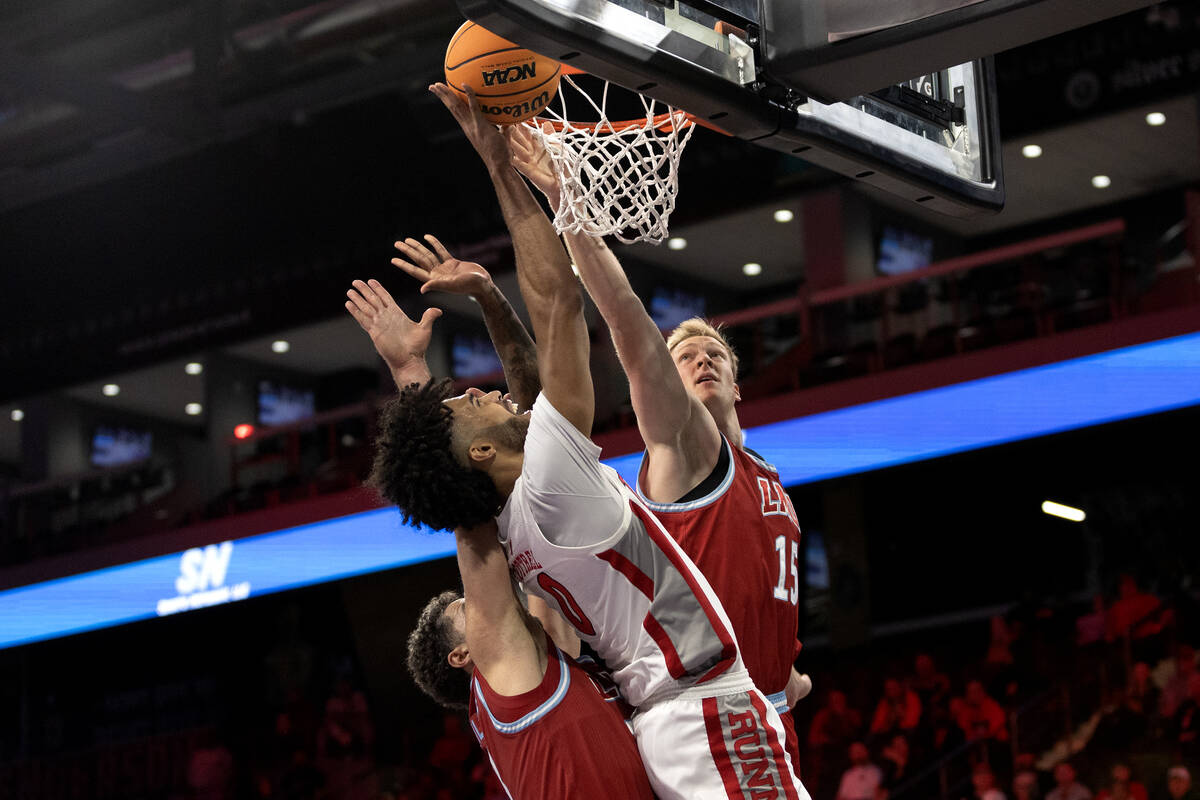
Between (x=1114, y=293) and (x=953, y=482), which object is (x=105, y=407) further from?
(x=1114, y=293)

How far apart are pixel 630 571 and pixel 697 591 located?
145 mm

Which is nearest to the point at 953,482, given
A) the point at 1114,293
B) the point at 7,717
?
→ the point at 1114,293

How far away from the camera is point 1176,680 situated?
9594mm

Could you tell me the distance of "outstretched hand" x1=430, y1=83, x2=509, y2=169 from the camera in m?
3.00

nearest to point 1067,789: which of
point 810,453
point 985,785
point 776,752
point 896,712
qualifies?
point 985,785

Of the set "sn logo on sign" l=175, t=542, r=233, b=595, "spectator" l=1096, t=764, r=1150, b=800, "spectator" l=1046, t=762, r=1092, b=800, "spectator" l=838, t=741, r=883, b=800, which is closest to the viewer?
"spectator" l=1096, t=764, r=1150, b=800

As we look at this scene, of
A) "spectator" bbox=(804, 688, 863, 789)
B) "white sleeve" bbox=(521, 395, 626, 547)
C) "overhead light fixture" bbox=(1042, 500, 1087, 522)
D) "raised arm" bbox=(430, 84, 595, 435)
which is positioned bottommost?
"spectator" bbox=(804, 688, 863, 789)

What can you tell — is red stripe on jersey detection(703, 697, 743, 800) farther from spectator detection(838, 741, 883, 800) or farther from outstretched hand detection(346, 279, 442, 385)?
spectator detection(838, 741, 883, 800)

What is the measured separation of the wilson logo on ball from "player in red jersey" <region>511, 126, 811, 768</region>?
245 millimetres

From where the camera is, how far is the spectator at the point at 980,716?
32.7 ft

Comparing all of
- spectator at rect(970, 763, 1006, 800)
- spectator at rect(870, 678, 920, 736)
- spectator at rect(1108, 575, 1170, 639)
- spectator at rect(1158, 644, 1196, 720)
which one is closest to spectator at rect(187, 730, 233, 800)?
spectator at rect(870, 678, 920, 736)

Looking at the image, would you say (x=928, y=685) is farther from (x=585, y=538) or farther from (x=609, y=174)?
(x=585, y=538)

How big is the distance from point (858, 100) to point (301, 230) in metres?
13.6

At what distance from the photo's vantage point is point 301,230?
631 inches
